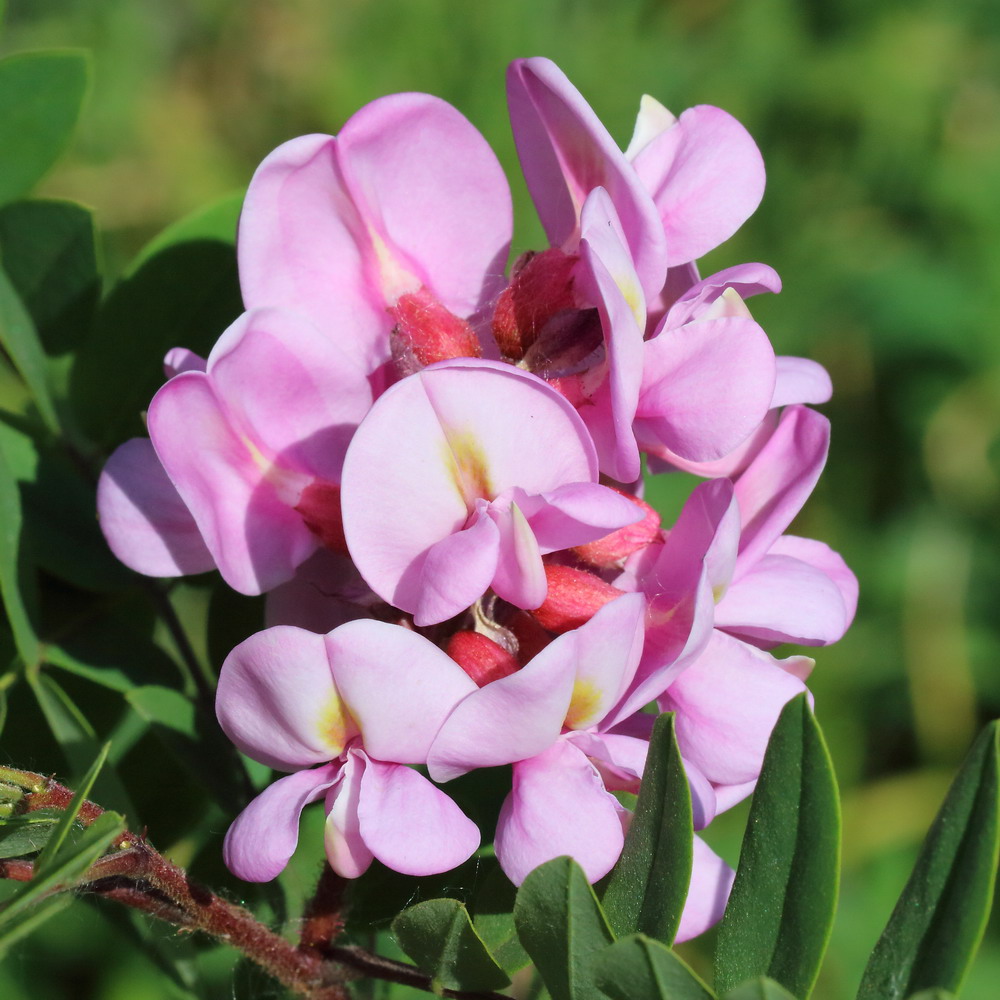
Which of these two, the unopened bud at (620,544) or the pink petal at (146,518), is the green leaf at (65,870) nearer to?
the pink petal at (146,518)

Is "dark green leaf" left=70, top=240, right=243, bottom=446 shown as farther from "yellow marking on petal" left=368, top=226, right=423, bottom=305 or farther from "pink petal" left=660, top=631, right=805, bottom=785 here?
"pink petal" left=660, top=631, right=805, bottom=785

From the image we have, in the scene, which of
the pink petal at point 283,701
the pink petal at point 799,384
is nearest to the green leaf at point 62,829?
the pink petal at point 283,701

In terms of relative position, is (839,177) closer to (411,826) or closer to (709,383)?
(709,383)

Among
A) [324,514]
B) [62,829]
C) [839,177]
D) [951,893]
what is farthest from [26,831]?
[839,177]

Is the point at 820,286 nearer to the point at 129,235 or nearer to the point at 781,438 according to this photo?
the point at 129,235

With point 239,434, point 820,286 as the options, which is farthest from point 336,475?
point 820,286

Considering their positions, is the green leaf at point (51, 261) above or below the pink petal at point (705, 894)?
above
